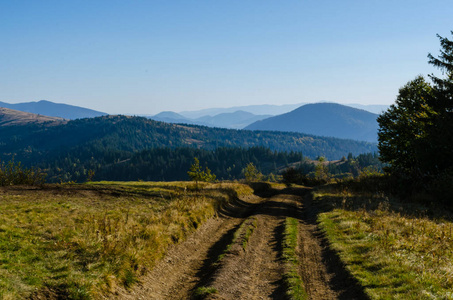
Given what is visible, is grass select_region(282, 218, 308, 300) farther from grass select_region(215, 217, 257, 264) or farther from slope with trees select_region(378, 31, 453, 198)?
slope with trees select_region(378, 31, 453, 198)

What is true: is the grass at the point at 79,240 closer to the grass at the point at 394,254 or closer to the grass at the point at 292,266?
the grass at the point at 292,266

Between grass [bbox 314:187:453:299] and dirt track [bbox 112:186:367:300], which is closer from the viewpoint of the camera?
grass [bbox 314:187:453:299]

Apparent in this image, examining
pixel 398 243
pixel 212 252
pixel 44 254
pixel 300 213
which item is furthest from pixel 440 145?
pixel 44 254

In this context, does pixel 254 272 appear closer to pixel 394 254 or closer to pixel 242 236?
pixel 242 236

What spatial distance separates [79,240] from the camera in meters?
10.6

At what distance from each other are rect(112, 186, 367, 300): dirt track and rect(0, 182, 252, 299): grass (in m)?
0.63

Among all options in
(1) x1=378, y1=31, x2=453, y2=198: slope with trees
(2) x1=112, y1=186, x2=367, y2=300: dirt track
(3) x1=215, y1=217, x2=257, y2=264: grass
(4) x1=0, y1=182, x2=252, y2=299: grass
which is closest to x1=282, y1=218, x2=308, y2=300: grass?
(2) x1=112, y1=186, x2=367, y2=300: dirt track

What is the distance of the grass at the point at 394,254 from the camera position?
864cm

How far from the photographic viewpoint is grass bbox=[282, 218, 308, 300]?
8.87 metres

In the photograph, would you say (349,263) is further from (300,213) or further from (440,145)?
(440,145)

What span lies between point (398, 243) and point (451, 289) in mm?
4488

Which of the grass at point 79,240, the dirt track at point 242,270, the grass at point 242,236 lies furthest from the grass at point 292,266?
the grass at point 79,240

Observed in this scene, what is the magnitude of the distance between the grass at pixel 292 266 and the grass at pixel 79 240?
4.59 meters

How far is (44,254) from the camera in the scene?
9477 millimetres
